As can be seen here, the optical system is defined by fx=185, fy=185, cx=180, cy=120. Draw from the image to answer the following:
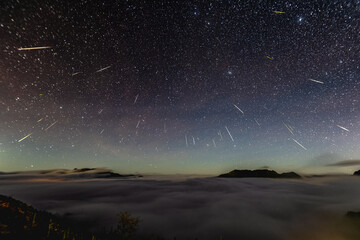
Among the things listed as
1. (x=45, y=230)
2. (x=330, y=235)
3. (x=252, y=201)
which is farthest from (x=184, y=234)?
(x=45, y=230)

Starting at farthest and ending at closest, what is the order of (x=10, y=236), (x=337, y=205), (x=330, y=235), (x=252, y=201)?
(x=252, y=201)
(x=337, y=205)
(x=330, y=235)
(x=10, y=236)

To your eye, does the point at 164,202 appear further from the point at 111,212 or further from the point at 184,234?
the point at 111,212

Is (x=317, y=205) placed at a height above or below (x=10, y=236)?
below

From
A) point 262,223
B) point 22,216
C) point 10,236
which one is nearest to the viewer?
point 10,236

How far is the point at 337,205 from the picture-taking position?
493ft

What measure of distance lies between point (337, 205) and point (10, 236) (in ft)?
671

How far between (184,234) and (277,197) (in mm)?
103355

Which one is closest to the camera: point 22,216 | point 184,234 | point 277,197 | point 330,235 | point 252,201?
point 22,216

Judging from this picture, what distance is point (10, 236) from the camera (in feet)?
51.5

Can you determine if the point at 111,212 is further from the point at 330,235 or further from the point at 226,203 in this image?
the point at 330,235

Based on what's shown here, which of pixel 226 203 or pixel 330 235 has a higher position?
pixel 226 203

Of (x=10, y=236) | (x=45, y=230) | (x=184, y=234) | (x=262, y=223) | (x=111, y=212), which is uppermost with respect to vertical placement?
(x=10, y=236)

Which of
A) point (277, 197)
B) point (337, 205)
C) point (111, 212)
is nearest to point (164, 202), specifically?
point (111, 212)

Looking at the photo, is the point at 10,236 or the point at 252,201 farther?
the point at 252,201
